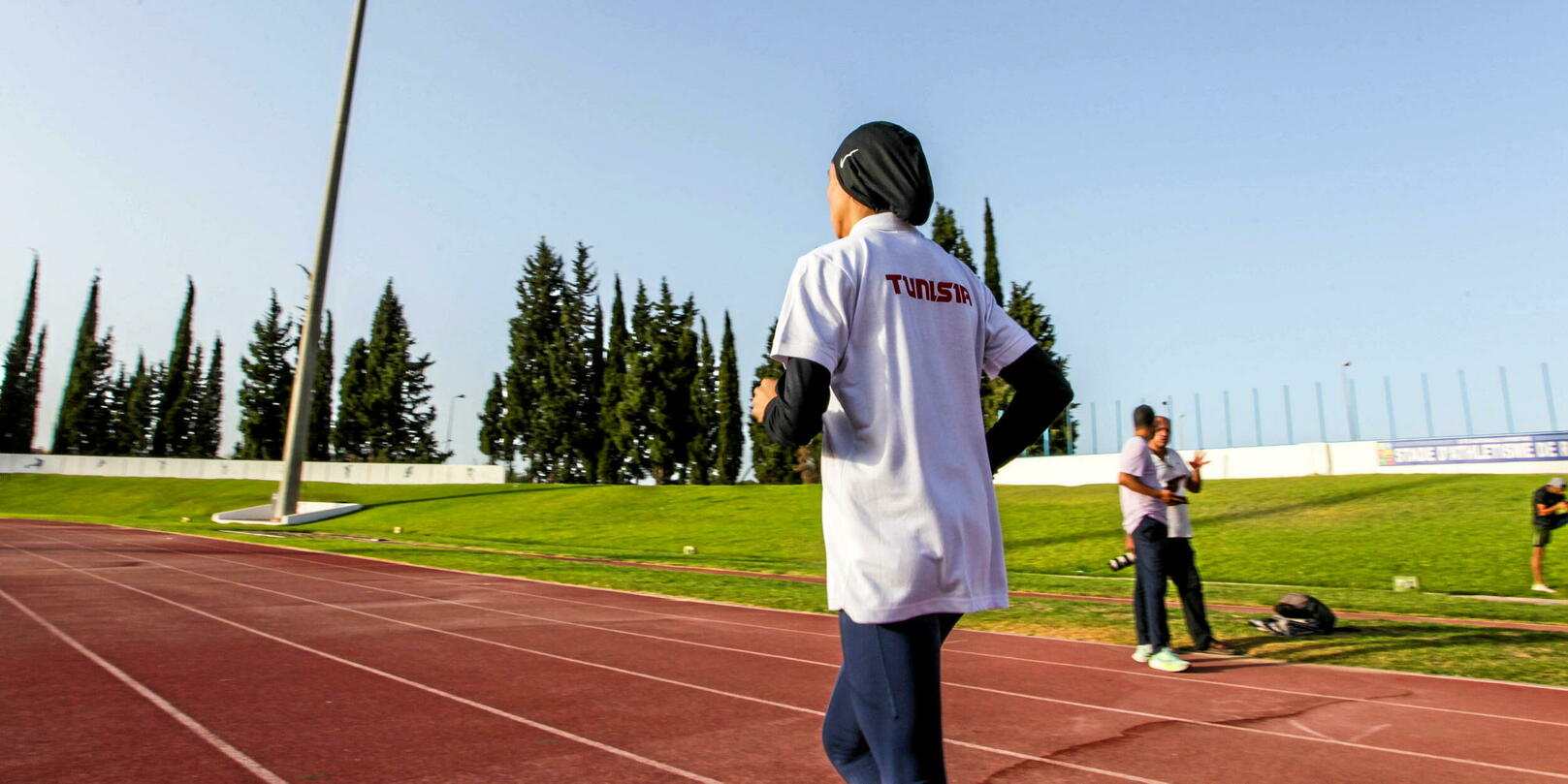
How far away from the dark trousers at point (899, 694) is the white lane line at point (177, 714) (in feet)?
10.0

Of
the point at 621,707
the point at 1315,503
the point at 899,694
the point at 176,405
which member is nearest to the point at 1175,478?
the point at 621,707

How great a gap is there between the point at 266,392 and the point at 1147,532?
73769mm

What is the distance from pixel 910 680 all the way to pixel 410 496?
49.8 metres

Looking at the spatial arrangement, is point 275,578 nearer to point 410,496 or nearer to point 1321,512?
point 1321,512

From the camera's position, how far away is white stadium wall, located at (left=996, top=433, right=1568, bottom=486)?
27.9m

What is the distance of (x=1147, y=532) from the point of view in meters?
6.75

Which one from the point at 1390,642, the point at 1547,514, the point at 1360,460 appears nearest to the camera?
the point at 1390,642

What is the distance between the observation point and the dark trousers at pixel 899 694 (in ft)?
5.33

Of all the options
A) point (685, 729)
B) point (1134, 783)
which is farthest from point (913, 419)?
point (685, 729)

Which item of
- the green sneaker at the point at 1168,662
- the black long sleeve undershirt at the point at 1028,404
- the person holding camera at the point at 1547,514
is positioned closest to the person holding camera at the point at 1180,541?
the green sneaker at the point at 1168,662

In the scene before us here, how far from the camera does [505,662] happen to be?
6.37 metres

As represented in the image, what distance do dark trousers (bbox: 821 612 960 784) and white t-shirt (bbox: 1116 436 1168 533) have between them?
559 cm

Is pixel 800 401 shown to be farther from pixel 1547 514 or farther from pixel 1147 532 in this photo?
pixel 1547 514

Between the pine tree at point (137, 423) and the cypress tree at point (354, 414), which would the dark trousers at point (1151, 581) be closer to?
the cypress tree at point (354, 414)
